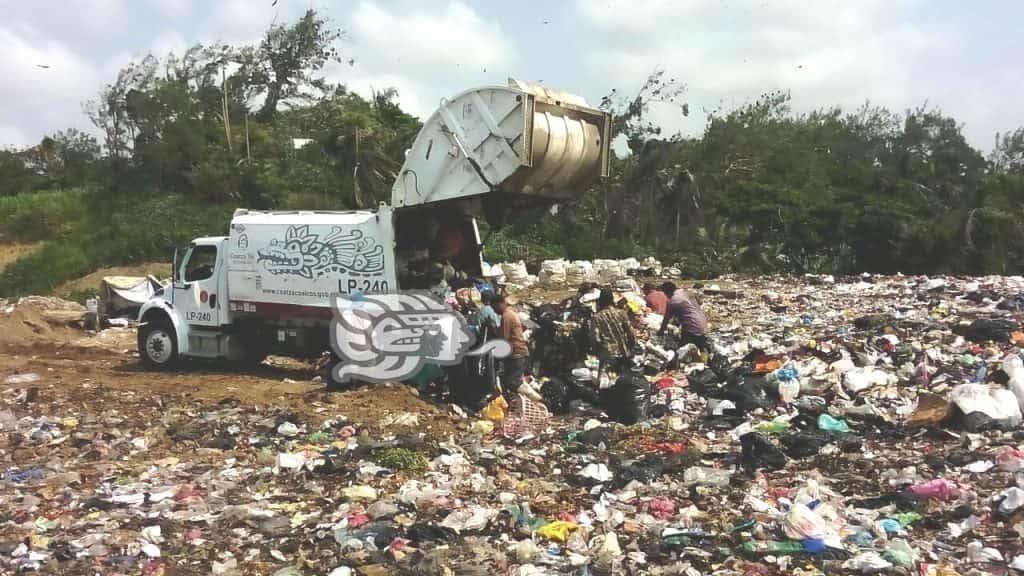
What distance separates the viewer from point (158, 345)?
423 inches

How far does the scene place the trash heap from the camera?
4242 mm

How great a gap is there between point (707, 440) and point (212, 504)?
3.84 metres

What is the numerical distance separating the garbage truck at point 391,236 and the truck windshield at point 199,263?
13mm

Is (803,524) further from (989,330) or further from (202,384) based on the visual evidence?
(202,384)

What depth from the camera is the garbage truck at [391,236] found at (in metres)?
8.22

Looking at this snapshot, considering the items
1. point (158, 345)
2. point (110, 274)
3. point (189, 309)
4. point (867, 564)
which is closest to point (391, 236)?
point (189, 309)

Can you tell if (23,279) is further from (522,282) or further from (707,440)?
(707,440)

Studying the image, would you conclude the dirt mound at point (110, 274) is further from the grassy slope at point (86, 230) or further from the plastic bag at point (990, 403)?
the plastic bag at point (990, 403)

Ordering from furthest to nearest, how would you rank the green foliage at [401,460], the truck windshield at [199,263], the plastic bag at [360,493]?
the truck windshield at [199,263], the green foliage at [401,460], the plastic bag at [360,493]

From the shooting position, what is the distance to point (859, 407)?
23.2 feet

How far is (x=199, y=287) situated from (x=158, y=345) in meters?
1.02

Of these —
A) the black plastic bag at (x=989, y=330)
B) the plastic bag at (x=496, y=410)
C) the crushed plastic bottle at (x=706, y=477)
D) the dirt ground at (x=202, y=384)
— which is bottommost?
the crushed plastic bottle at (x=706, y=477)

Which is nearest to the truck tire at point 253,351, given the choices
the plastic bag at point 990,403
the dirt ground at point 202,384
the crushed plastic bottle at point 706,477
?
the dirt ground at point 202,384

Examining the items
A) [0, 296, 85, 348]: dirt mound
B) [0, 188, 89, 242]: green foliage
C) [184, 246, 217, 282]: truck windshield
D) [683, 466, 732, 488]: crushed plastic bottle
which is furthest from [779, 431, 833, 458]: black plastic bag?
[0, 188, 89, 242]: green foliage
